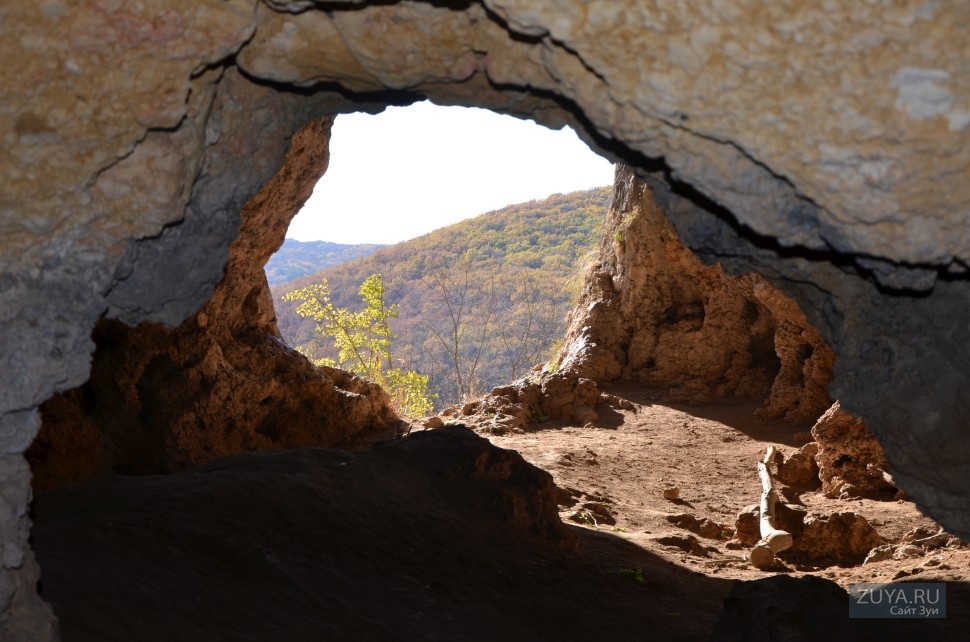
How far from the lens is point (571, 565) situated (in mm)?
6754

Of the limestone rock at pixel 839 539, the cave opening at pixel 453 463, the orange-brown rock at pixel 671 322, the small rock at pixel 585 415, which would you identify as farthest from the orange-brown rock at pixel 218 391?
the limestone rock at pixel 839 539

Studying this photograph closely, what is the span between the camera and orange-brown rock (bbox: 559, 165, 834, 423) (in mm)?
14000

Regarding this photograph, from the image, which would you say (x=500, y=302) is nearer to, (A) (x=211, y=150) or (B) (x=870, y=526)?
(B) (x=870, y=526)

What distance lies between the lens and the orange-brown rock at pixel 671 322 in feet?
45.9

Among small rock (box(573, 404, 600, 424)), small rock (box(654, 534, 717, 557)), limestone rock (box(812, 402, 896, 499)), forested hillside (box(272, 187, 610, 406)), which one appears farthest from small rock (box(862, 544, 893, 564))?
forested hillside (box(272, 187, 610, 406))

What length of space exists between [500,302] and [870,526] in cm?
2957

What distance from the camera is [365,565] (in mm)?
5664

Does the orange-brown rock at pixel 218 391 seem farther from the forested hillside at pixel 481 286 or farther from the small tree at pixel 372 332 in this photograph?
the forested hillside at pixel 481 286

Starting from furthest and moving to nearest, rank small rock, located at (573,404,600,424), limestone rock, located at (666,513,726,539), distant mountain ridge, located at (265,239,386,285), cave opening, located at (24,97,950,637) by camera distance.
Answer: distant mountain ridge, located at (265,239,386,285) < small rock, located at (573,404,600,424) < limestone rock, located at (666,513,726,539) < cave opening, located at (24,97,950,637)

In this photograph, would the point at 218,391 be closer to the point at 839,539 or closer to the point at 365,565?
the point at 365,565

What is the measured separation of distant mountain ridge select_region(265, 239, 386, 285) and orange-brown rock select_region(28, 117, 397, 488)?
147ft

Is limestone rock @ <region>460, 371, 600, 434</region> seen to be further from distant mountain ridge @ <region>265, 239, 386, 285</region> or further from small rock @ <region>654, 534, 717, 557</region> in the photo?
distant mountain ridge @ <region>265, 239, 386, 285</region>

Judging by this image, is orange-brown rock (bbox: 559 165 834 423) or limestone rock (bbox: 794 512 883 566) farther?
orange-brown rock (bbox: 559 165 834 423)

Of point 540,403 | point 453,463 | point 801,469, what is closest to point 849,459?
point 801,469
